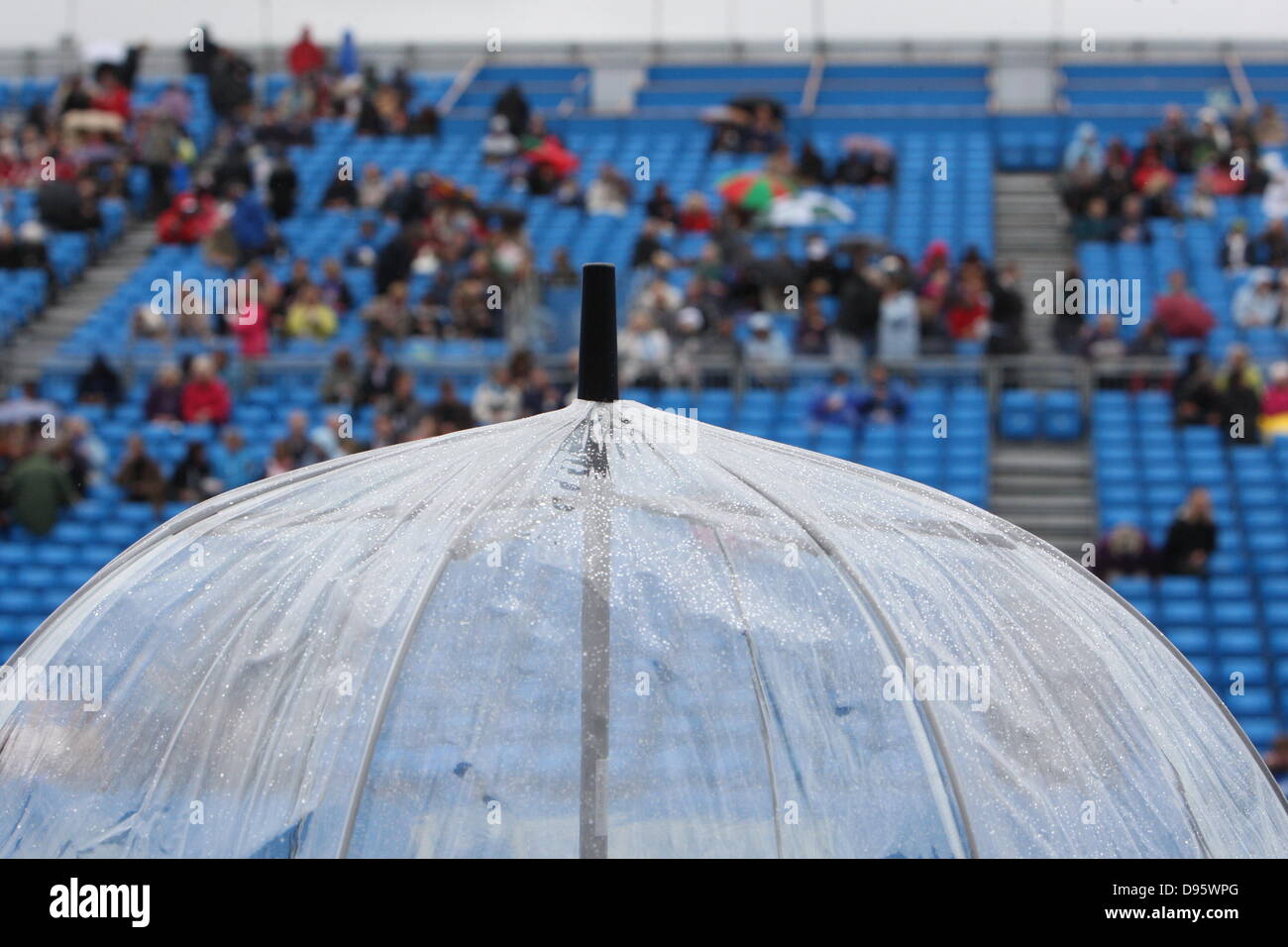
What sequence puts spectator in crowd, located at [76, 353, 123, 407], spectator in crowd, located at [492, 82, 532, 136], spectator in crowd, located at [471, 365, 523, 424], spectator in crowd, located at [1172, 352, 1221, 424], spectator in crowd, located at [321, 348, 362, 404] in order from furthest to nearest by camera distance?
spectator in crowd, located at [492, 82, 532, 136] → spectator in crowd, located at [76, 353, 123, 407] → spectator in crowd, located at [321, 348, 362, 404] → spectator in crowd, located at [1172, 352, 1221, 424] → spectator in crowd, located at [471, 365, 523, 424]

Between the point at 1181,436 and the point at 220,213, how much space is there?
9298mm

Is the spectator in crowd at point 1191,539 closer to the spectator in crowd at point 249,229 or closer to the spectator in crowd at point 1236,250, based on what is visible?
the spectator in crowd at point 1236,250

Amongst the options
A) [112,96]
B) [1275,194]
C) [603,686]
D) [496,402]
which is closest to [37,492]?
[496,402]

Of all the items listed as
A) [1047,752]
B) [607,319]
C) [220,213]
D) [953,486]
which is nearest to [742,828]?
[1047,752]

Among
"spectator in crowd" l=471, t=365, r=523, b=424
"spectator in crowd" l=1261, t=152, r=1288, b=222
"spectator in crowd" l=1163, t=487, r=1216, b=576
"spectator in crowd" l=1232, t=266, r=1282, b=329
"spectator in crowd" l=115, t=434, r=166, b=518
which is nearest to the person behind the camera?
"spectator in crowd" l=1163, t=487, r=1216, b=576

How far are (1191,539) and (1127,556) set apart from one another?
40 centimetres

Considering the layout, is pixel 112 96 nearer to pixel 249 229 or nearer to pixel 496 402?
pixel 249 229

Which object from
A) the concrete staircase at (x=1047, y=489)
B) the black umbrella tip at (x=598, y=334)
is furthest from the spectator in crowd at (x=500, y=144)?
the black umbrella tip at (x=598, y=334)

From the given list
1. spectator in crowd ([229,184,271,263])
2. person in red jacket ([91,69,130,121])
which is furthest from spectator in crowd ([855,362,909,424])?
person in red jacket ([91,69,130,121])

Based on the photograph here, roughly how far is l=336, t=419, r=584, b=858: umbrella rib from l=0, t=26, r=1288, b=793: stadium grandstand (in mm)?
6916

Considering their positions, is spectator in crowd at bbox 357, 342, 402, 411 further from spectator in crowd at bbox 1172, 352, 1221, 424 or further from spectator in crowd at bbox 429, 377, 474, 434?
spectator in crowd at bbox 1172, 352, 1221, 424

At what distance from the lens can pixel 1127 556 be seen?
38.2 ft

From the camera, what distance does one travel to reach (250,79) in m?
21.8

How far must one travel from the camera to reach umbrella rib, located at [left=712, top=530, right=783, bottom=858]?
3444 millimetres
